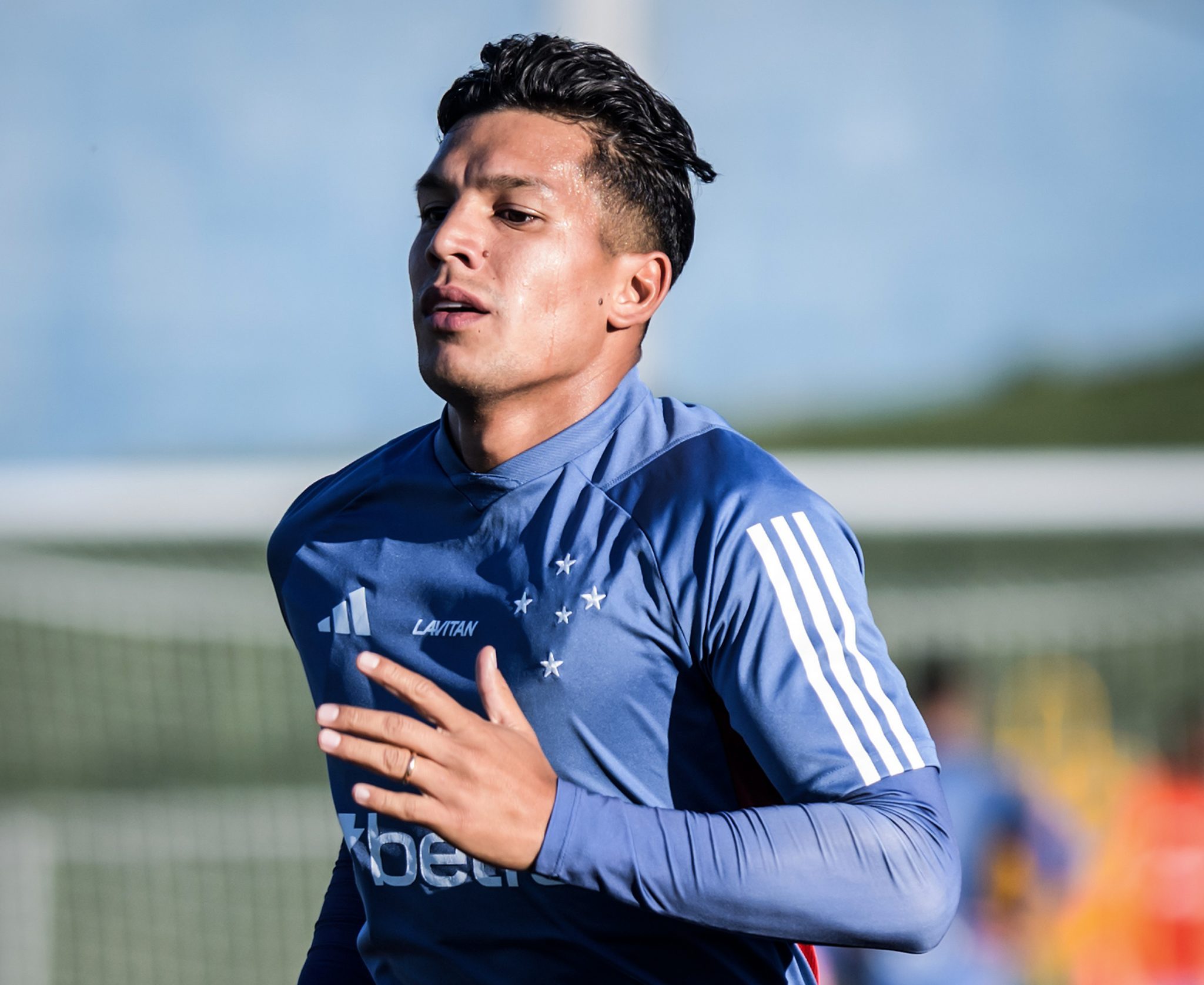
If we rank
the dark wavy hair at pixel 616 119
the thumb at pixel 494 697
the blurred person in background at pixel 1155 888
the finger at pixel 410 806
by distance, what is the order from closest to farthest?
the finger at pixel 410 806 < the thumb at pixel 494 697 < the dark wavy hair at pixel 616 119 < the blurred person in background at pixel 1155 888

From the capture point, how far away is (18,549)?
35.2 ft

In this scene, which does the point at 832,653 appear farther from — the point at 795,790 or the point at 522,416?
the point at 522,416

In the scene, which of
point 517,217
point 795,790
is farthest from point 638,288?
point 795,790

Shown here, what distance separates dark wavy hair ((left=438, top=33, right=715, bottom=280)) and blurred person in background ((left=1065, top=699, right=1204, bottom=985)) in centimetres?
540

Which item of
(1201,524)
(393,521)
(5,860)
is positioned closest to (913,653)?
(1201,524)

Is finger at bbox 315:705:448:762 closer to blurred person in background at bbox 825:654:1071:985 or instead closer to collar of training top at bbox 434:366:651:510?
collar of training top at bbox 434:366:651:510

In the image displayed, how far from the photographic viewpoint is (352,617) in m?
2.37

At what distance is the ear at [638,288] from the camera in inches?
95.9

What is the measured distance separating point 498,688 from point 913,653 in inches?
331

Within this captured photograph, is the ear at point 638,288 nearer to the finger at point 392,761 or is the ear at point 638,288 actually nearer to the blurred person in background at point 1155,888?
the finger at point 392,761

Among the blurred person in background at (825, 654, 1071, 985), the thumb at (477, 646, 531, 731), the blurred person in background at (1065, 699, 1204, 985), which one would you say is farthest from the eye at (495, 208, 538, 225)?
the blurred person in background at (1065, 699, 1204, 985)

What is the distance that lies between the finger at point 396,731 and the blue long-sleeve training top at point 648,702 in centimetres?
17

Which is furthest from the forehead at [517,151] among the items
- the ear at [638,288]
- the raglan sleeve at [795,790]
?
the raglan sleeve at [795,790]

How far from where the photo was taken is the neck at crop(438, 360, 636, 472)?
236 cm
